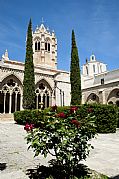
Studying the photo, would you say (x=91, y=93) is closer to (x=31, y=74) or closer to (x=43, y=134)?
(x=31, y=74)

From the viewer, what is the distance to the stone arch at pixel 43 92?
3183 centimetres

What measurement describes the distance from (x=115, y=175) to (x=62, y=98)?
2956cm

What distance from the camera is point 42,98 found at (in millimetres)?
32250

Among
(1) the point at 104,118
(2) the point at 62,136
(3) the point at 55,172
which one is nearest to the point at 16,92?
(1) the point at 104,118

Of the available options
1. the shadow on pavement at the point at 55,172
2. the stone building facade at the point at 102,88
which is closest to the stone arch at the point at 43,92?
the stone building facade at the point at 102,88

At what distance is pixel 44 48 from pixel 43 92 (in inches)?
671

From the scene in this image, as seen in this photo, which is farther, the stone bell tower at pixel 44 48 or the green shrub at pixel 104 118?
the stone bell tower at pixel 44 48

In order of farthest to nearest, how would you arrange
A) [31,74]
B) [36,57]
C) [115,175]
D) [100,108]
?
[36,57], [31,74], [100,108], [115,175]

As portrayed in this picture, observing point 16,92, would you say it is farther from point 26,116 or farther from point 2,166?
point 2,166

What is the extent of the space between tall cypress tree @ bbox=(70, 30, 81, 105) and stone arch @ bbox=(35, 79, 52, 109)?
915 cm

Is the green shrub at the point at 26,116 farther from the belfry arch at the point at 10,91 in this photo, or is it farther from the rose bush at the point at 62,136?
the rose bush at the point at 62,136

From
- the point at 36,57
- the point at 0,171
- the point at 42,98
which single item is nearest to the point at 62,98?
the point at 42,98

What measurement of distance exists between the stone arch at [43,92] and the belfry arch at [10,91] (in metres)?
3.12

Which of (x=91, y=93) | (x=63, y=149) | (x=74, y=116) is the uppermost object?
(x=91, y=93)
